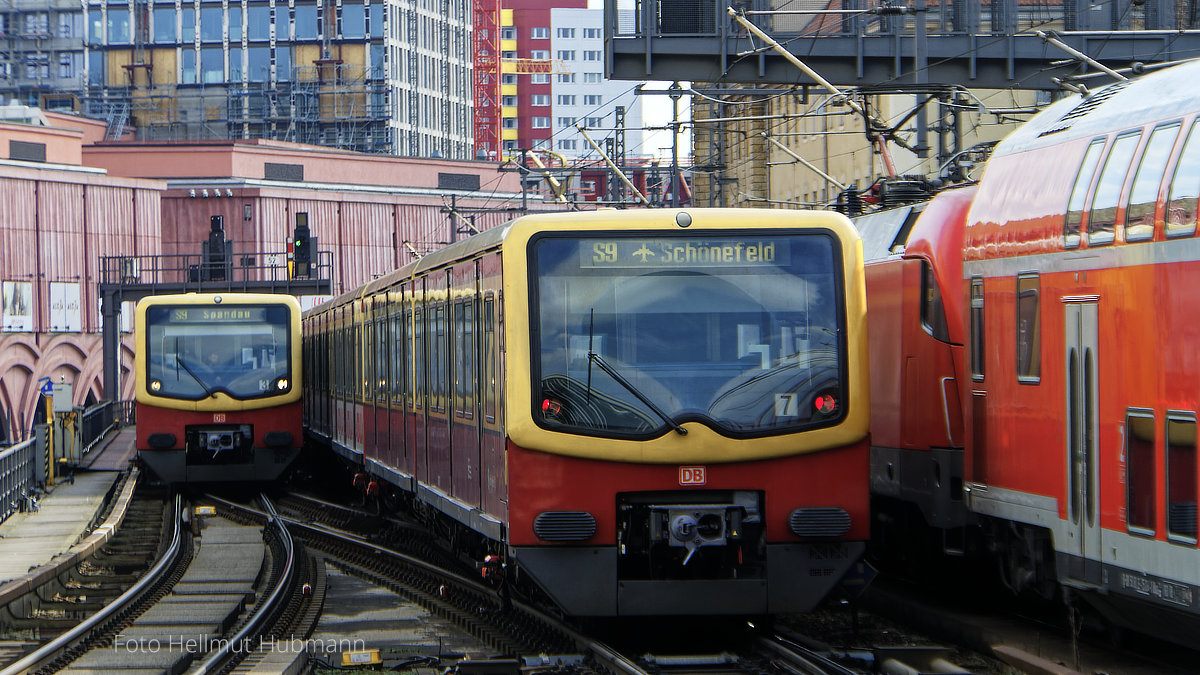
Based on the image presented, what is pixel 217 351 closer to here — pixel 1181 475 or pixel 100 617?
pixel 100 617

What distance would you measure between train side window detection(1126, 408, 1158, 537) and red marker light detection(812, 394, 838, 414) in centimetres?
235

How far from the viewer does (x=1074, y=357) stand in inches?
382

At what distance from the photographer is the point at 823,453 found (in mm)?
11000

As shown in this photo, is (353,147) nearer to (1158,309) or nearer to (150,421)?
(150,421)

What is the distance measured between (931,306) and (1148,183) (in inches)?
160

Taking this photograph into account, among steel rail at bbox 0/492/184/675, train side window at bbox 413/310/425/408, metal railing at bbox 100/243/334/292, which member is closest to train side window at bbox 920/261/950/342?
train side window at bbox 413/310/425/408

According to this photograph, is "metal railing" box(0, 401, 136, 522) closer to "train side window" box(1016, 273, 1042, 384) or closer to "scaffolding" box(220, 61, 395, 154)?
"train side window" box(1016, 273, 1042, 384)

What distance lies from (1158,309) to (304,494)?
73.3 ft

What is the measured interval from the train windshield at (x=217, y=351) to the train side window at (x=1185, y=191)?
62.5 ft

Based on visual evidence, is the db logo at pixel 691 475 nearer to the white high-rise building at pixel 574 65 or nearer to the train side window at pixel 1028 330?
the train side window at pixel 1028 330

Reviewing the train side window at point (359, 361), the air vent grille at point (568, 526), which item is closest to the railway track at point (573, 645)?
the air vent grille at point (568, 526)

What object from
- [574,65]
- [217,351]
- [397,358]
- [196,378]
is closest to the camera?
[397,358]

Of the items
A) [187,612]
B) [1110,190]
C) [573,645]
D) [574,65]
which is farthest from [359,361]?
[574,65]

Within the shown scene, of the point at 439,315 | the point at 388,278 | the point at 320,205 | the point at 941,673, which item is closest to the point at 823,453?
the point at 941,673
